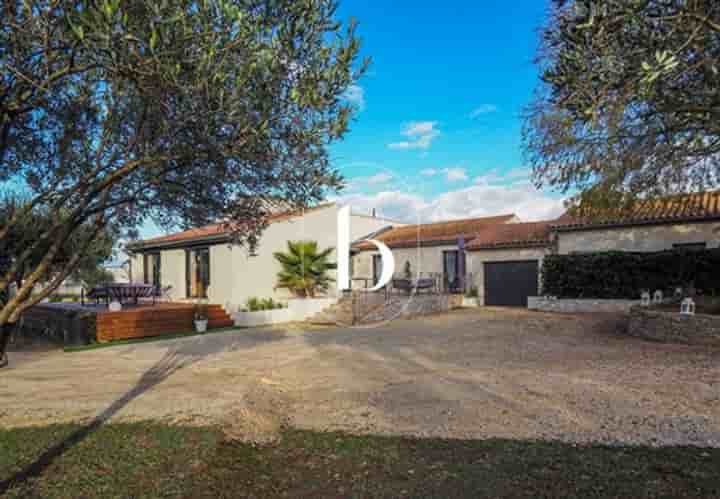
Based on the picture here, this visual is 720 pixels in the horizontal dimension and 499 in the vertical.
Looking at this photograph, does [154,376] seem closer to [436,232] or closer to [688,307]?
[688,307]

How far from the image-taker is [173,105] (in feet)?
15.6

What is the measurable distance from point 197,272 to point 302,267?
17.8 ft

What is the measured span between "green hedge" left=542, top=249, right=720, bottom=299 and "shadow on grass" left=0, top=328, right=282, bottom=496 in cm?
1318

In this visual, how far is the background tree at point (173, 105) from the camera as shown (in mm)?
4082

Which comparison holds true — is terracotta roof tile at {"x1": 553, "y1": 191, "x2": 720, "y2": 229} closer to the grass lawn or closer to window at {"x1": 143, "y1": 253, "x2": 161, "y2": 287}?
the grass lawn

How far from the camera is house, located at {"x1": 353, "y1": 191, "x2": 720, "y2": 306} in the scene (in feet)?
59.7

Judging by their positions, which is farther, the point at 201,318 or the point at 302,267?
the point at 302,267

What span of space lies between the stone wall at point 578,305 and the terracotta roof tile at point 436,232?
5.92m

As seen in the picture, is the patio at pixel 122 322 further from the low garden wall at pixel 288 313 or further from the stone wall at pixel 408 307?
the stone wall at pixel 408 307

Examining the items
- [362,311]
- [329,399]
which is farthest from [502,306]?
[329,399]

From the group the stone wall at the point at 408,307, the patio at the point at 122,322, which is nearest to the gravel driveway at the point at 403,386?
the patio at the point at 122,322

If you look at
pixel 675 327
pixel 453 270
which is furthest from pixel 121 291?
pixel 675 327

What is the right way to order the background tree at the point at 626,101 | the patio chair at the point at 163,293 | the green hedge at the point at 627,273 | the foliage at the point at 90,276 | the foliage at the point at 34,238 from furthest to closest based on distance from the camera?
the patio chair at the point at 163,293, the foliage at the point at 90,276, the green hedge at the point at 627,273, the foliage at the point at 34,238, the background tree at the point at 626,101

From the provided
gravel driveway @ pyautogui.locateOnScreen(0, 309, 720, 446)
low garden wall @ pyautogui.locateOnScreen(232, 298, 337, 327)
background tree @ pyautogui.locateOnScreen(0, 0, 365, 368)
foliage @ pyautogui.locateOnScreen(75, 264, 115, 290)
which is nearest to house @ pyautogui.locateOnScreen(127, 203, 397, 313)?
low garden wall @ pyautogui.locateOnScreen(232, 298, 337, 327)
